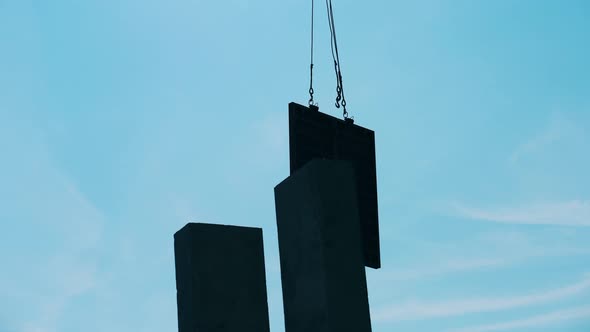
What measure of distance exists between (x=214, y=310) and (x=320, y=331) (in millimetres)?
1605

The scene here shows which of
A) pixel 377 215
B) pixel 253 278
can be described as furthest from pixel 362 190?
pixel 253 278

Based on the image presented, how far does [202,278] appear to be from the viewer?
7.74m

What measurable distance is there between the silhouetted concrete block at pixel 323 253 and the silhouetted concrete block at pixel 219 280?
69cm

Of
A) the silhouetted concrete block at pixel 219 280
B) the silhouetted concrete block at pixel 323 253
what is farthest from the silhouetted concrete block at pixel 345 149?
the silhouetted concrete block at pixel 219 280

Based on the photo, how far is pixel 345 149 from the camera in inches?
349

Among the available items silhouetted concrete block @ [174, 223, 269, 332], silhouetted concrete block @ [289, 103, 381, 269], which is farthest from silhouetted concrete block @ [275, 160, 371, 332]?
silhouetted concrete block @ [289, 103, 381, 269]

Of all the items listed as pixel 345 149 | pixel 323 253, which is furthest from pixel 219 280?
pixel 345 149

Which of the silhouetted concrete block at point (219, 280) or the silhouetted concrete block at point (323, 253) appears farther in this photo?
the silhouetted concrete block at point (219, 280)

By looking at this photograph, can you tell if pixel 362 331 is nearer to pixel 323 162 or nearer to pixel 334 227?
pixel 334 227

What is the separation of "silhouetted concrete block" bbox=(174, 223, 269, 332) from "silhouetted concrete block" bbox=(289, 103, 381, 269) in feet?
3.99

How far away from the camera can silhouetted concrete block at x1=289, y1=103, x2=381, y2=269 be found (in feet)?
27.5

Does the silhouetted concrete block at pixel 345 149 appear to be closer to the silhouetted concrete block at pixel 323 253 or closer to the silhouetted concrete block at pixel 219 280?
the silhouetted concrete block at pixel 323 253

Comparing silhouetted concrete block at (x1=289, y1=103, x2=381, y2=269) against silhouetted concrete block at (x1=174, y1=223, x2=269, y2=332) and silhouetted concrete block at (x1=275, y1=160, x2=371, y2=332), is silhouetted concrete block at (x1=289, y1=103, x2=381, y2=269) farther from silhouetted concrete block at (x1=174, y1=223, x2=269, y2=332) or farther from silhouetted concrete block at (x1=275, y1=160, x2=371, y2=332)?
silhouetted concrete block at (x1=174, y1=223, x2=269, y2=332)

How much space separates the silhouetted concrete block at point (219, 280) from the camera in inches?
301
